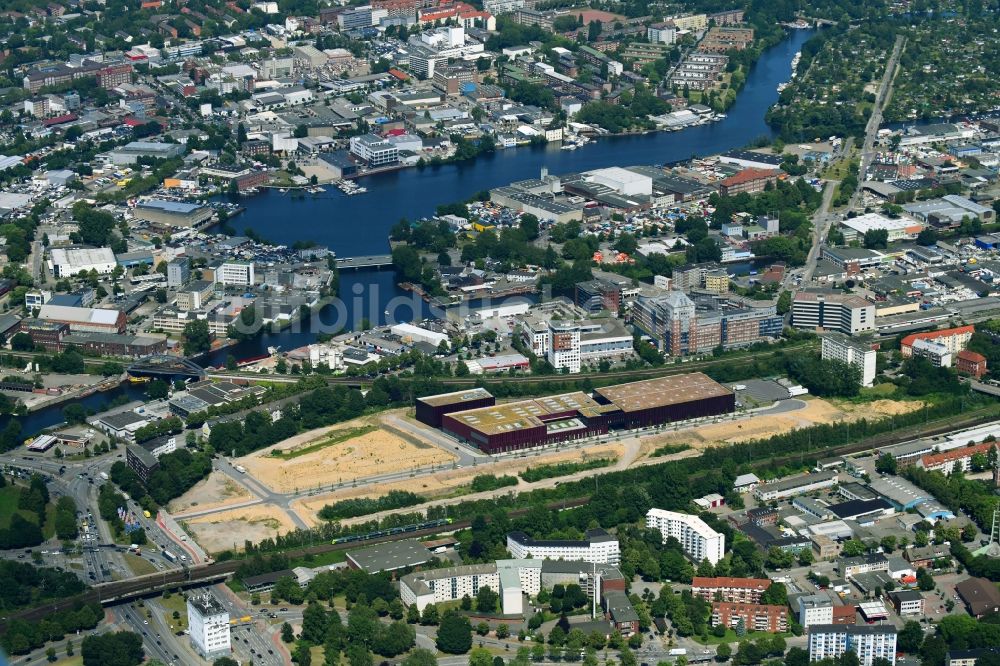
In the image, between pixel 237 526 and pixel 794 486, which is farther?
pixel 794 486

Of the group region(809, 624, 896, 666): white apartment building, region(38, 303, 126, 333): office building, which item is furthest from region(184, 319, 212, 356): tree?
region(809, 624, 896, 666): white apartment building

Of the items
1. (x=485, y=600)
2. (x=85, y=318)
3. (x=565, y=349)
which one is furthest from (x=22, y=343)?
(x=485, y=600)

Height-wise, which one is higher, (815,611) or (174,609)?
(815,611)

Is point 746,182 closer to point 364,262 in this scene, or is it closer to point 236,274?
point 364,262

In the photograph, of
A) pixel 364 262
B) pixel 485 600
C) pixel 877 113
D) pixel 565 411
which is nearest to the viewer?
pixel 485 600

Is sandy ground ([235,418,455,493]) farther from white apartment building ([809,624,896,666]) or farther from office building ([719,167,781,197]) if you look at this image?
office building ([719,167,781,197])

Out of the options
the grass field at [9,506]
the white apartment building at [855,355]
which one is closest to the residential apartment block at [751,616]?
the white apartment building at [855,355]

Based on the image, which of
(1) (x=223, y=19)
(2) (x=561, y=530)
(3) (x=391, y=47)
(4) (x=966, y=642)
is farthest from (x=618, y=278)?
(1) (x=223, y=19)

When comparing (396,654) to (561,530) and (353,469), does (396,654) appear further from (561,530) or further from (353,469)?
(353,469)
